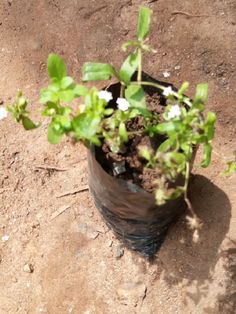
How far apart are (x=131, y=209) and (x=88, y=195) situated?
0.41 m

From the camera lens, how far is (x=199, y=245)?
1.81 metres

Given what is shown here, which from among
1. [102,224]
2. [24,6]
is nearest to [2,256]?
[102,224]

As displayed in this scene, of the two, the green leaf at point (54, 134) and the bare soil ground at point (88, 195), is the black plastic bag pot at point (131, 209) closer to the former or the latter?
the bare soil ground at point (88, 195)

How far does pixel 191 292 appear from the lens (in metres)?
1.77

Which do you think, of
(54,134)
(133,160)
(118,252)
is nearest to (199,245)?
(118,252)

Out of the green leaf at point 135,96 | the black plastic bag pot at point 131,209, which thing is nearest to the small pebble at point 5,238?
the black plastic bag pot at point 131,209

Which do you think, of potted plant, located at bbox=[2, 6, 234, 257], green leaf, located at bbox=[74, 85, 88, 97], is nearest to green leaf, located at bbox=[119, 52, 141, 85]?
potted plant, located at bbox=[2, 6, 234, 257]

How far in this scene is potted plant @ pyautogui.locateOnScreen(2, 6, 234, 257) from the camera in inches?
51.6

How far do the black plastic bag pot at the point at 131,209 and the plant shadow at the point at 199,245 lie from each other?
50 millimetres

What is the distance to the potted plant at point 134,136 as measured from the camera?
1.31m

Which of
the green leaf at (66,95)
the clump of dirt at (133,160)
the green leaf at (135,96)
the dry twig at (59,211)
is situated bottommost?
the dry twig at (59,211)

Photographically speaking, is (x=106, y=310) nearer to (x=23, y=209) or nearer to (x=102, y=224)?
(x=102, y=224)

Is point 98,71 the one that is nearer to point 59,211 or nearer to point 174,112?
point 174,112

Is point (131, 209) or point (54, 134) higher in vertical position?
Answer: point (54, 134)
